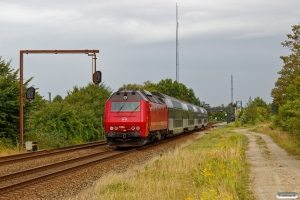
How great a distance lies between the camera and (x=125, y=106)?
→ 27.8 metres

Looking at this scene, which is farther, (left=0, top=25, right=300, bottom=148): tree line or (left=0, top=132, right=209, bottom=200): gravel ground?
(left=0, top=25, right=300, bottom=148): tree line

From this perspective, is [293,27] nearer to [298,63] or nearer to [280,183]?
[298,63]

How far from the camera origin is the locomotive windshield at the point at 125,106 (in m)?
27.6

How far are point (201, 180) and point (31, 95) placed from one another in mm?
16837

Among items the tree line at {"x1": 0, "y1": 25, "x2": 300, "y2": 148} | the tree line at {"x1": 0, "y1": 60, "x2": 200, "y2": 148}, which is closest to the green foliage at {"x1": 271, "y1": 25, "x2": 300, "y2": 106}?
the tree line at {"x1": 0, "y1": 25, "x2": 300, "y2": 148}

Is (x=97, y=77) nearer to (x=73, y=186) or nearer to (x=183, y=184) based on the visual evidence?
(x=73, y=186)

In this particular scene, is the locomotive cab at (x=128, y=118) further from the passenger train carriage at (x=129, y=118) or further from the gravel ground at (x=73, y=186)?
the gravel ground at (x=73, y=186)

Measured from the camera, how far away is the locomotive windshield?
27.6 metres

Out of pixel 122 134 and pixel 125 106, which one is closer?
pixel 122 134

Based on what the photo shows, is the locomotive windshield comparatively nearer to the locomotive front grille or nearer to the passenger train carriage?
the passenger train carriage

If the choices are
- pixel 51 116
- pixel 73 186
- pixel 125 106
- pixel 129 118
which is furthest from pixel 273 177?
pixel 51 116

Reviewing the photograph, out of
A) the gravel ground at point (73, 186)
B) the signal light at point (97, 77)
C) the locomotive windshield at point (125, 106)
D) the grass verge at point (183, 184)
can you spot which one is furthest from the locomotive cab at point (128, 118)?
the grass verge at point (183, 184)

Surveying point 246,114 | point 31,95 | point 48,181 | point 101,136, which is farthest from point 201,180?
point 246,114

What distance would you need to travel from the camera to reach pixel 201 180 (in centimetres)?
1283
